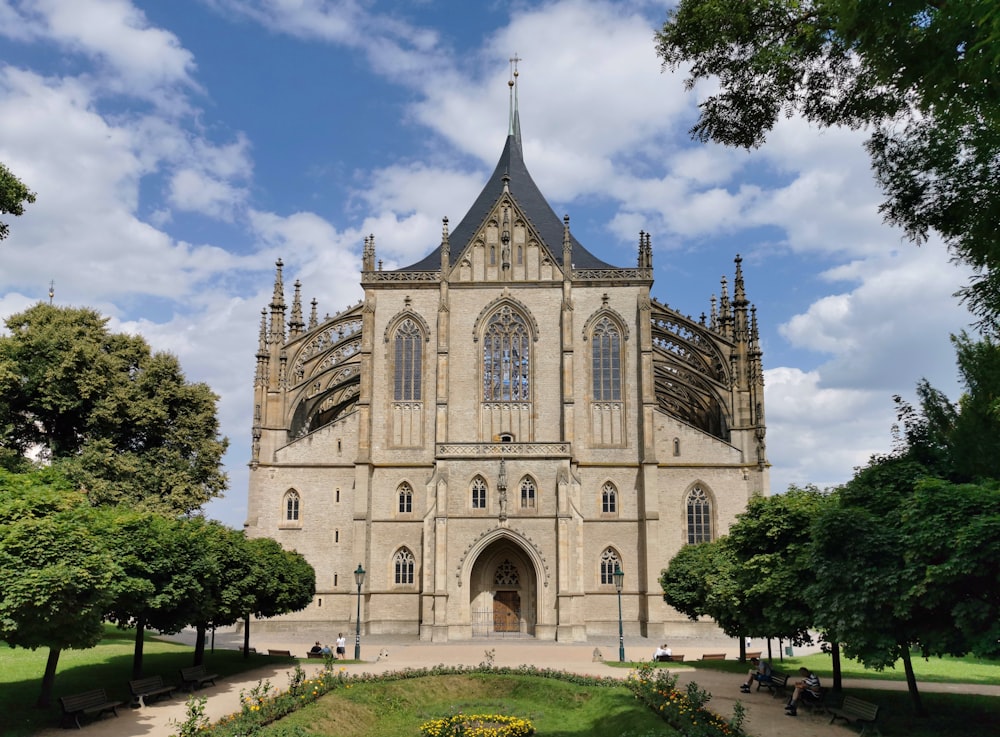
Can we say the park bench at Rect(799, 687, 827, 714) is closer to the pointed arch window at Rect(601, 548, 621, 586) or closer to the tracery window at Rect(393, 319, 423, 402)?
the pointed arch window at Rect(601, 548, 621, 586)

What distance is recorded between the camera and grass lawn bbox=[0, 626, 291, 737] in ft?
65.5

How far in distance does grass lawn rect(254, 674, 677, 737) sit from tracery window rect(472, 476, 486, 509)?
16.5 metres

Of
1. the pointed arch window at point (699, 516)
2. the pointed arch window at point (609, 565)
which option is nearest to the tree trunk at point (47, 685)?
the pointed arch window at point (609, 565)

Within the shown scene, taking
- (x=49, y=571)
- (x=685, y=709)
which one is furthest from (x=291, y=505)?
(x=685, y=709)

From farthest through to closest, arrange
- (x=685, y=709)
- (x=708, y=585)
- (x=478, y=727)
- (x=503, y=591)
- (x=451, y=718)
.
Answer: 1. (x=503, y=591)
2. (x=708, y=585)
3. (x=451, y=718)
4. (x=478, y=727)
5. (x=685, y=709)

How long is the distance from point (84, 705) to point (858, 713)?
18233 millimetres

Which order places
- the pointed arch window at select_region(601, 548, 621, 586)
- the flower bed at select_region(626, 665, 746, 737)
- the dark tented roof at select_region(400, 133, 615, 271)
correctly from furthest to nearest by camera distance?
the dark tented roof at select_region(400, 133, 615, 271) < the pointed arch window at select_region(601, 548, 621, 586) < the flower bed at select_region(626, 665, 746, 737)

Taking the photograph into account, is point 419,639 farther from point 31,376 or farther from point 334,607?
point 31,376

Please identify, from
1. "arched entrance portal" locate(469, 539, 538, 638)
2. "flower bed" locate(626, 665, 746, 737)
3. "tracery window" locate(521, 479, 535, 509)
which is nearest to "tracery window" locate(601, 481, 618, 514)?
"tracery window" locate(521, 479, 535, 509)

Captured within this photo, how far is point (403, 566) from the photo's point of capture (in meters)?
45.5

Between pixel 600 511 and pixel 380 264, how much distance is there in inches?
763

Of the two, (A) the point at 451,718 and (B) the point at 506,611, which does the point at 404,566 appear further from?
(A) the point at 451,718

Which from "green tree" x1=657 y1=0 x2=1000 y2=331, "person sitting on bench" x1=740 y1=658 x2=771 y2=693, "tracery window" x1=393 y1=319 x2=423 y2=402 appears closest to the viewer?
"green tree" x1=657 y1=0 x2=1000 y2=331

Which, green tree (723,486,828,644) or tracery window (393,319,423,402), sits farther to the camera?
tracery window (393,319,423,402)
